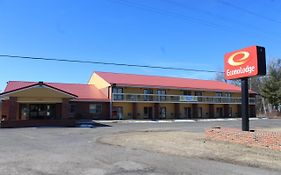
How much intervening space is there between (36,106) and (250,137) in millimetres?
30089

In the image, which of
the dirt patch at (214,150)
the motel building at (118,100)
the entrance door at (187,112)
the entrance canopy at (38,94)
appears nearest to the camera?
the dirt patch at (214,150)

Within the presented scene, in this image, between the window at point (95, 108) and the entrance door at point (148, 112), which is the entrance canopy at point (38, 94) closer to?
the window at point (95, 108)

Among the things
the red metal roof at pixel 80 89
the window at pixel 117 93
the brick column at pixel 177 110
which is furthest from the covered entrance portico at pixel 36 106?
the brick column at pixel 177 110

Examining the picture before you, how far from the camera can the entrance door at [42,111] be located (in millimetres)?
40500

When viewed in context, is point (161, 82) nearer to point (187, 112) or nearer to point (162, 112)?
point (162, 112)

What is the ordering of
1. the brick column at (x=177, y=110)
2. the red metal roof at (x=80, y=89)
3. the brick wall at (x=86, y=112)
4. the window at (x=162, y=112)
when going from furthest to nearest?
the brick column at (x=177, y=110) < the window at (x=162, y=112) < the brick wall at (x=86, y=112) < the red metal roof at (x=80, y=89)

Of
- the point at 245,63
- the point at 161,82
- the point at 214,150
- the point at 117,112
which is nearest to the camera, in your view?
the point at 214,150

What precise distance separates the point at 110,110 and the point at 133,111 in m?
3.65

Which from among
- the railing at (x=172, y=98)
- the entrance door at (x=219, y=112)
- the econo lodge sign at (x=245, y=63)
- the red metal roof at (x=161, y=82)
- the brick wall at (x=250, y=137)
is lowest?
the brick wall at (x=250, y=137)

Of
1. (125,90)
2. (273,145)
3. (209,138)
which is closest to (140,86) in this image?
(125,90)

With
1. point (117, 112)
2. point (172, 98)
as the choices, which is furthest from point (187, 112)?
point (117, 112)

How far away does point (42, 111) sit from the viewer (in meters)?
40.9

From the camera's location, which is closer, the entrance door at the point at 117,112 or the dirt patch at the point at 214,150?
the dirt patch at the point at 214,150

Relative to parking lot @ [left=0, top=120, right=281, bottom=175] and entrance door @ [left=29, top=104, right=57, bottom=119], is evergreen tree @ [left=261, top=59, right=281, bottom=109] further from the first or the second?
parking lot @ [left=0, top=120, right=281, bottom=175]
